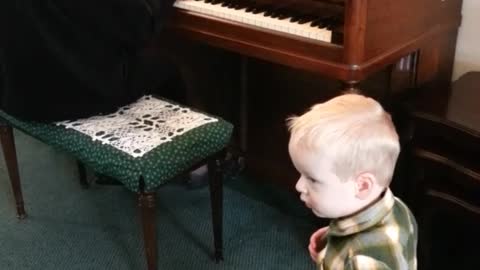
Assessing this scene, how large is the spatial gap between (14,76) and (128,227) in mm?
673

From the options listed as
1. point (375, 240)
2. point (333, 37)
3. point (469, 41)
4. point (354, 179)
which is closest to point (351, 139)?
point (354, 179)

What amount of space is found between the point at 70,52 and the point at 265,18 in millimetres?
517

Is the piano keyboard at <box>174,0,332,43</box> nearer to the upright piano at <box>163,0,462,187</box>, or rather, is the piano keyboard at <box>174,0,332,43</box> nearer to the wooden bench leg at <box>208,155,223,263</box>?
the upright piano at <box>163,0,462,187</box>

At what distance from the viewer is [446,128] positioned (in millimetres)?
1555

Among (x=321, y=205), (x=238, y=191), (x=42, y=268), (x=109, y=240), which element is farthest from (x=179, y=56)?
(x=321, y=205)

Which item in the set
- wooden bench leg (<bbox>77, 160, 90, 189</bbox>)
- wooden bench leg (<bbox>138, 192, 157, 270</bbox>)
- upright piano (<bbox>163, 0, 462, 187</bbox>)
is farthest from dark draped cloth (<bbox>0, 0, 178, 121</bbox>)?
wooden bench leg (<bbox>77, 160, 90, 189</bbox>)

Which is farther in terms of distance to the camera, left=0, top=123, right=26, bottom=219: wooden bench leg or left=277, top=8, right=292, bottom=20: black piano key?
left=0, top=123, right=26, bottom=219: wooden bench leg

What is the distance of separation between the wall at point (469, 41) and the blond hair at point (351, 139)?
3.28ft

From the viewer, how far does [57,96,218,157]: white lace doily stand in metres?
1.64

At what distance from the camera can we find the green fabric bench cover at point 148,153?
1.58m

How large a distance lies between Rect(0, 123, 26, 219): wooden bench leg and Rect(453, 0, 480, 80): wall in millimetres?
1405

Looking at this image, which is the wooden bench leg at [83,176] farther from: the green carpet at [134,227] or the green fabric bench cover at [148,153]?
the green fabric bench cover at [148,153]

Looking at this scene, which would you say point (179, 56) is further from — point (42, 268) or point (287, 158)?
point (42, 268)

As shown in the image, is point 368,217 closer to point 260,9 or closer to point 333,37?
point 333,37
